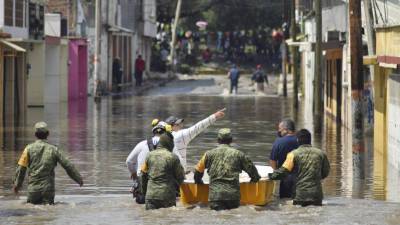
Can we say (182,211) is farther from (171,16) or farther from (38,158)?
(171,16)

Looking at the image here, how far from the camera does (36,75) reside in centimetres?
5000

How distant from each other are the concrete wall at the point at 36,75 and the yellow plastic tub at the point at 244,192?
3206 centimetres

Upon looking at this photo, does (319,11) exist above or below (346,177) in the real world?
above

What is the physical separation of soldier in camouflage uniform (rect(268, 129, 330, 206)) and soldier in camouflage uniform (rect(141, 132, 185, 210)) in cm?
136

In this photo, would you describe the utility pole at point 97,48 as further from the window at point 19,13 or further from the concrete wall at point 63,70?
the window at point 19,13

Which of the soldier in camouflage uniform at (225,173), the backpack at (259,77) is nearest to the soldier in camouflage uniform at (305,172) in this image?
the soldier in camouflage uniform at (225,173)

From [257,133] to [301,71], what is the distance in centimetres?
3061

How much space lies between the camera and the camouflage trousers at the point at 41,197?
18.0m

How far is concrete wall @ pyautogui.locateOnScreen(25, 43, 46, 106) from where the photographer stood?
163ft

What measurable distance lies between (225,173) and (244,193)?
0.59m

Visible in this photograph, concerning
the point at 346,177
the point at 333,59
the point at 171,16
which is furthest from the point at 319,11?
the point at 171,16

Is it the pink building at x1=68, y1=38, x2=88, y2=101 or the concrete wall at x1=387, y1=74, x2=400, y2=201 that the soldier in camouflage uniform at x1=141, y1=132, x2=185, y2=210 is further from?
the pink building at x1=68, y1=38, x2=88, y2=101

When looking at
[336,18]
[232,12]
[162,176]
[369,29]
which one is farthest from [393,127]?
[232,12]

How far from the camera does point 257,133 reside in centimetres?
3559
